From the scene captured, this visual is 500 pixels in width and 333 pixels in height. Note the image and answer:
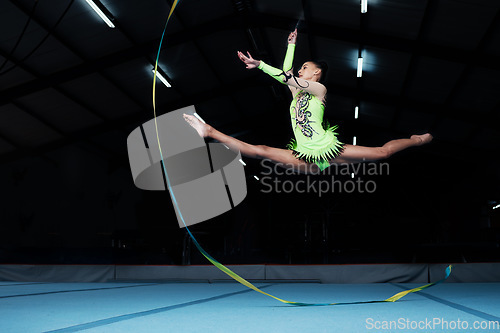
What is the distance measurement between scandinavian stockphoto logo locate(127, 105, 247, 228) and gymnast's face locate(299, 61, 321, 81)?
25.7 feet

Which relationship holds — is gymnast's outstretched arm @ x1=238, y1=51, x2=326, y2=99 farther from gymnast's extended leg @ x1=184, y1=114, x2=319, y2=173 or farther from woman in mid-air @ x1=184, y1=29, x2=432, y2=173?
gymnast's extended leg @ x1=184, y1=114, x2=319, y2=173

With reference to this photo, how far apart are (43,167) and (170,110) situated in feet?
12.5

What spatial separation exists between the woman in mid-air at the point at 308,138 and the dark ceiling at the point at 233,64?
4.93 metres

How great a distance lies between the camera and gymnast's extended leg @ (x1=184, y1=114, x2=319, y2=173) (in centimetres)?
264

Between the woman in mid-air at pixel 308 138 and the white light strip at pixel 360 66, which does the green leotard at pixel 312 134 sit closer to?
the woman in mid-air at pixel 308 138

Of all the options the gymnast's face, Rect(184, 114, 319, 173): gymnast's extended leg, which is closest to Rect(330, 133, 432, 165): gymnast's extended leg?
Rect(184, 114, 319, 173): gymnast's extended leg

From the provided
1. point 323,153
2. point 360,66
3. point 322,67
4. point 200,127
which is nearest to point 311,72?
point 322,67

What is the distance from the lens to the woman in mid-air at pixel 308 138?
104 inches

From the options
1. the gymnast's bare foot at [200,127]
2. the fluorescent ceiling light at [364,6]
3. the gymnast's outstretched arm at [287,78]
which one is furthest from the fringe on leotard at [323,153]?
the fluorescent ceiling light at [364,6]

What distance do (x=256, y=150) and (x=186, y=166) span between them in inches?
395

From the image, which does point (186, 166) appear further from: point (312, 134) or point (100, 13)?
point (312, 134)

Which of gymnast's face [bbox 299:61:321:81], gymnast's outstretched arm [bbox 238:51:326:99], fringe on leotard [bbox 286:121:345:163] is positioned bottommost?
fringe on leotard [bbox 286:121:345:163]

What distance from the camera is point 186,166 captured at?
494 inches

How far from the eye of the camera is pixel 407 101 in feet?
33.4
